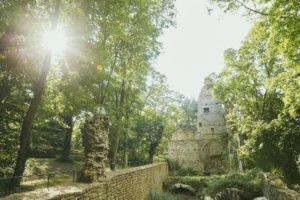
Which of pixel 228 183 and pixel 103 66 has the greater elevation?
pixel 103 66

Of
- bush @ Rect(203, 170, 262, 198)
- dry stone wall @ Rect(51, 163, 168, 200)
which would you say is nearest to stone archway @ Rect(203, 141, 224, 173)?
bush @ Rect(203, 170, 262, 198)

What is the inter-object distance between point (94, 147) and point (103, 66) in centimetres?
640

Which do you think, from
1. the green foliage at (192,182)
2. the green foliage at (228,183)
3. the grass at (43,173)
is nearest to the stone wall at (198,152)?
the green foliage at (192,182)

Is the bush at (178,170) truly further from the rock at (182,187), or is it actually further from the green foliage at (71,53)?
the green foliage at (71,53)

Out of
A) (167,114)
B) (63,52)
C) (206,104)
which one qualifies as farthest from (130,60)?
(206,104)

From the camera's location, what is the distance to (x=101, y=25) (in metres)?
14.8

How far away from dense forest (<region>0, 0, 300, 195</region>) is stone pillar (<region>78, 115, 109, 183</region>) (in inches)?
83.1

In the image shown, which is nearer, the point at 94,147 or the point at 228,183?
the point at 94,147

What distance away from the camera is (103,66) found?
50.2 feet

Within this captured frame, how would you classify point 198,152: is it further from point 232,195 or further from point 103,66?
point 103,66

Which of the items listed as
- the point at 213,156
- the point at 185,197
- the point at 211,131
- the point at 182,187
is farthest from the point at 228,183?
the point at 211,131

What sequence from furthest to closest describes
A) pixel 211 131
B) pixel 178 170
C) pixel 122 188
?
pixel 211 131 → pixel 178 170 → pixel 122 188

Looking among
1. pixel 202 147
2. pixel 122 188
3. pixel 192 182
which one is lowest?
pixel 192 182

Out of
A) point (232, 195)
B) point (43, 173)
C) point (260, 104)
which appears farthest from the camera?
point (260, 104)
